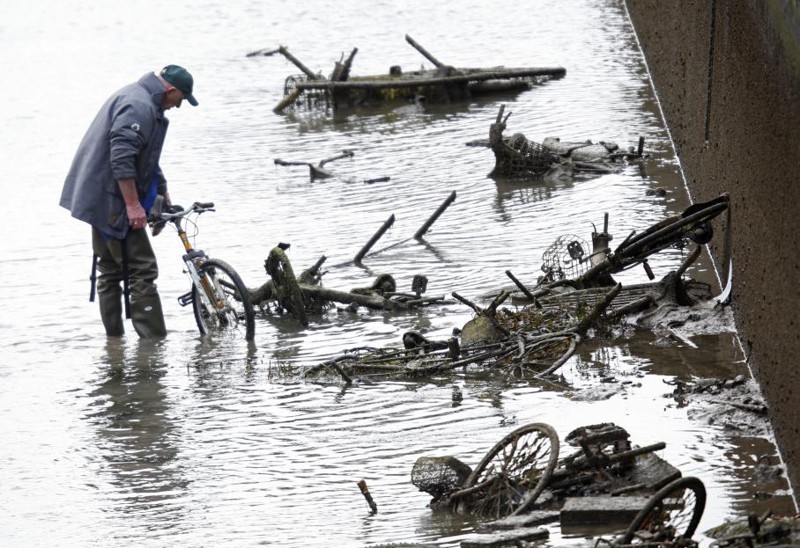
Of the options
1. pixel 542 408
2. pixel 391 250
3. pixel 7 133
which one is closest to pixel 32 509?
pixel 542 408

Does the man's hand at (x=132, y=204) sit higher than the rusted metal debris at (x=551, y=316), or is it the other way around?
the man's hand at (x=132, y=204)

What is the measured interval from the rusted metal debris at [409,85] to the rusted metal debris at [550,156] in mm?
5290

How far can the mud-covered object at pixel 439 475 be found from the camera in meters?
7.10

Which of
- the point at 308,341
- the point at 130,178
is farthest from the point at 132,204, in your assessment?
the point at 308,341

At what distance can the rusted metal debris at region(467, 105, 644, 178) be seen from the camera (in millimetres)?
15422

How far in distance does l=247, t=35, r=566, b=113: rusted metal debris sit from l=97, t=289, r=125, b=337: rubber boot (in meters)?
10.1

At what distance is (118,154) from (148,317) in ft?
4.62

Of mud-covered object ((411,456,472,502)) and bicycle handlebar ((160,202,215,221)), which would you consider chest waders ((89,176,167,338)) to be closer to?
bicycle handlebar ((160,202,215,221))

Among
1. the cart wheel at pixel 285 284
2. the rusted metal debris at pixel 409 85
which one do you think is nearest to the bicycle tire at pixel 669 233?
the cart wheel at pixel 285 284

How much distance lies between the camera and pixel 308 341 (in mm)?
10797

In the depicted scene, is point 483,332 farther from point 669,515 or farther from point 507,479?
point 669,515

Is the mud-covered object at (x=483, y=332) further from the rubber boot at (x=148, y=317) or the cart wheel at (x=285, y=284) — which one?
the rubber boot at (x=148, y=317)

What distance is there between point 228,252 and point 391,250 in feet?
5.31

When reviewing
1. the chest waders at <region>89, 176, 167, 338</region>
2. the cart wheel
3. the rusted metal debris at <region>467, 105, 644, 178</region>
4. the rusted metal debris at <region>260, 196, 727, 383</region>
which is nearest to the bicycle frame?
the chest waders at <region>89, 176, 167, 338</region>
